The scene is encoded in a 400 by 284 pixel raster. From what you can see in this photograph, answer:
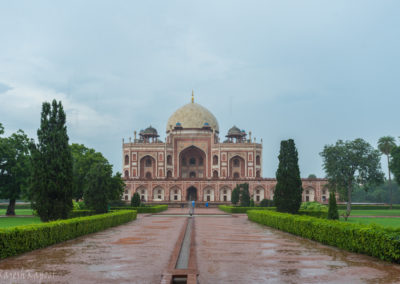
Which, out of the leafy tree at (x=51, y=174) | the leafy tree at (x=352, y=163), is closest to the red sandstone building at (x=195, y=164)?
the leafy tree at (x=352, y=163)

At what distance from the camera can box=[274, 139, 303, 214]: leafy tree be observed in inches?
848

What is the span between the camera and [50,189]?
1592 centimetres

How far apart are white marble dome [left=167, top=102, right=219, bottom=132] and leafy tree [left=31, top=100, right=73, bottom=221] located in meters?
47.0

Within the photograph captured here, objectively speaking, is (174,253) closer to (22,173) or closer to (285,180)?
(285,180)

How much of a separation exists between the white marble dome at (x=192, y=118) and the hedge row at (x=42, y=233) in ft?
155

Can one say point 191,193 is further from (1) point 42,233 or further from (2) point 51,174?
(1) point 42,233

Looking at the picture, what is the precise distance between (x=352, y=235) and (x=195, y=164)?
53581 millimetres

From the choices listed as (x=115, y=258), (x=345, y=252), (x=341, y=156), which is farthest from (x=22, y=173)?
(x=341, y=156)

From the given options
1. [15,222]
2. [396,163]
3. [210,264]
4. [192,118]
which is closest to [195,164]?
[192,118]

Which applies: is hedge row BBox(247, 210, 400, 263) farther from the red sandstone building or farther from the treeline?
the red sandstone building

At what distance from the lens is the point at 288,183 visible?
21.7 meters

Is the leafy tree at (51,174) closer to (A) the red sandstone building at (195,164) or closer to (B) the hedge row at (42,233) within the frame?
(B) the hedge row at (42,233)

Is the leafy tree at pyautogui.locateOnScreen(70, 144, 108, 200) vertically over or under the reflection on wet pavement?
over

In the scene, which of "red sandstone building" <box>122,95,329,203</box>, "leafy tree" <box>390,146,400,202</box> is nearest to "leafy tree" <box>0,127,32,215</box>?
"red sandstone building" <box>122,95,329,203</box>
